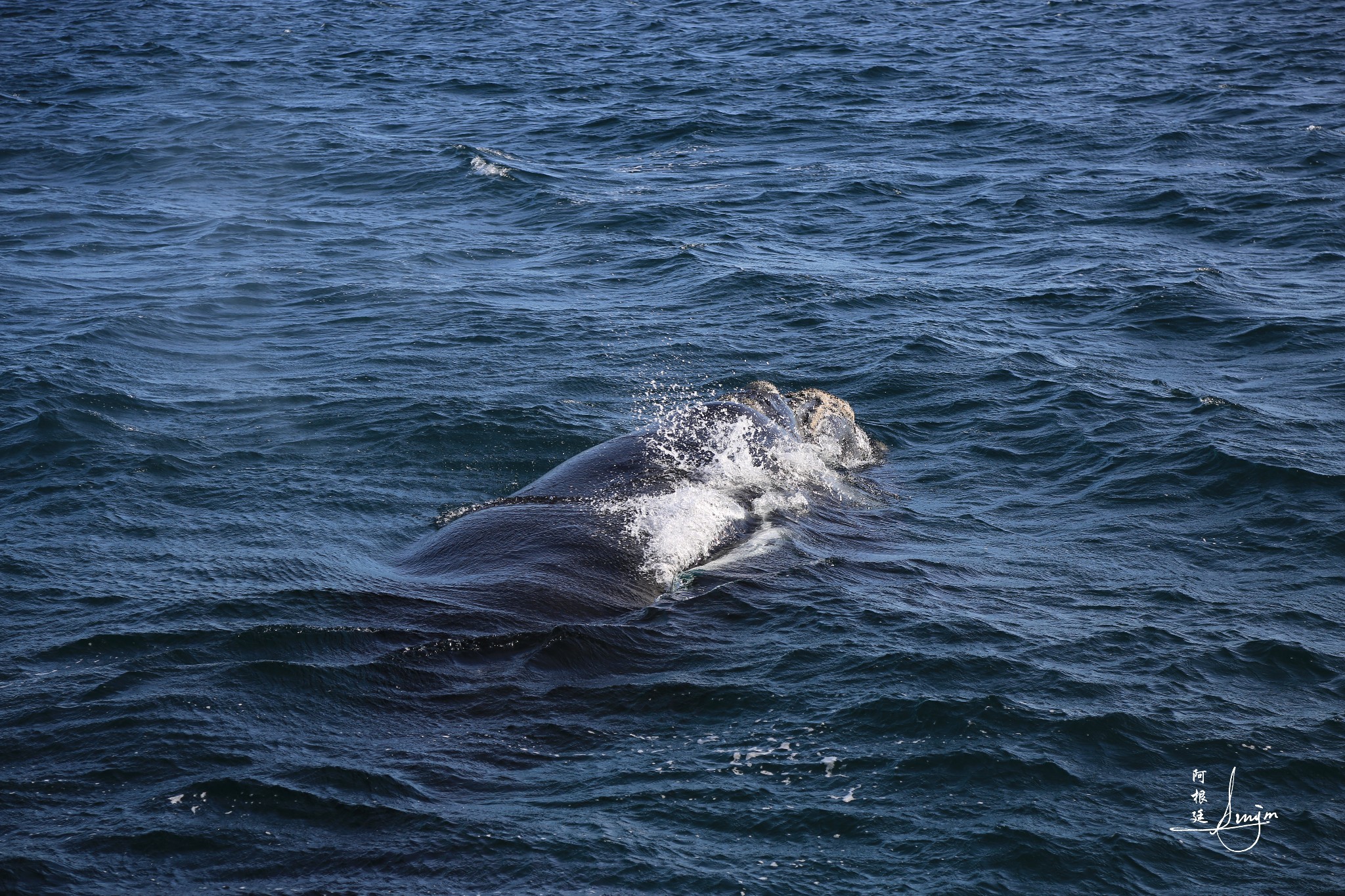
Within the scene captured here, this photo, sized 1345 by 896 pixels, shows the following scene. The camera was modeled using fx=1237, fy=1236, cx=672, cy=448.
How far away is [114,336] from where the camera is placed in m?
15.2

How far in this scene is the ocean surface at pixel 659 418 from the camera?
6.41 metres

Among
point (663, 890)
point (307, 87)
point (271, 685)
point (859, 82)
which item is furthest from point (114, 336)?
point (859, 82)

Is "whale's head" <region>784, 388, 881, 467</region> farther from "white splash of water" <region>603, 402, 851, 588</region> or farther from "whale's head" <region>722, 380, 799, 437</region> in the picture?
"white splash of water" <region>603, 402, 851, 588</region>

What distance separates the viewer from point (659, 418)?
11.5 metres

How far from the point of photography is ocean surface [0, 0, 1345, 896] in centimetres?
641

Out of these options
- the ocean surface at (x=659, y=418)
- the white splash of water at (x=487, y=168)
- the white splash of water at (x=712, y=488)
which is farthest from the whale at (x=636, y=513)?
the white splash of water at (x=487, y=168)

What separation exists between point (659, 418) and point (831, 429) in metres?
1.92
